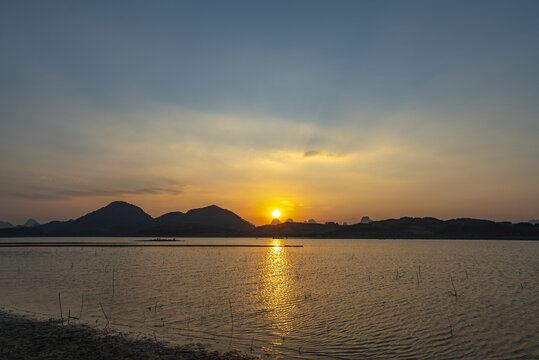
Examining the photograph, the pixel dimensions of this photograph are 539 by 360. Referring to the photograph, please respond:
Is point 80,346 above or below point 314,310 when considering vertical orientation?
above

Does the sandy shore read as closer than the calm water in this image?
Yes

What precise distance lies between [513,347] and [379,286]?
71.4ft

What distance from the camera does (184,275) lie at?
51.4 m

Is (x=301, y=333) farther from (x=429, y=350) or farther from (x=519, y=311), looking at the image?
(x=519, y=311)

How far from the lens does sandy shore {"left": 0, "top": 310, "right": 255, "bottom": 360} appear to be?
16.8 metres

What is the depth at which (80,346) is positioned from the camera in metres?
18.2

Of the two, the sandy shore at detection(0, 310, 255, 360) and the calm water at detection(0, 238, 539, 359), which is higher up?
the sandy shore at detection(0, 310, 255, 360)

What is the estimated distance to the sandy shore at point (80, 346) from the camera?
663 inches

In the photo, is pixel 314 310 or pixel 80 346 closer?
pixel 80 346

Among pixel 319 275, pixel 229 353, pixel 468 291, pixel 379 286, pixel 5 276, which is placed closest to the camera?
pixel 229 353

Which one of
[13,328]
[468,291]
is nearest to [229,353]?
[13,328]

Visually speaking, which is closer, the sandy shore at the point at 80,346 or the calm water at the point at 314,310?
the sandy shore at the point at 80,346

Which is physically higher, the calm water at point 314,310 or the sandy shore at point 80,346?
the sandy shore at point 80,346

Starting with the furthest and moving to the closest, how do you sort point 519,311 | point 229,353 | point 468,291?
point 468,291 → point 519,311 → point 229,353
